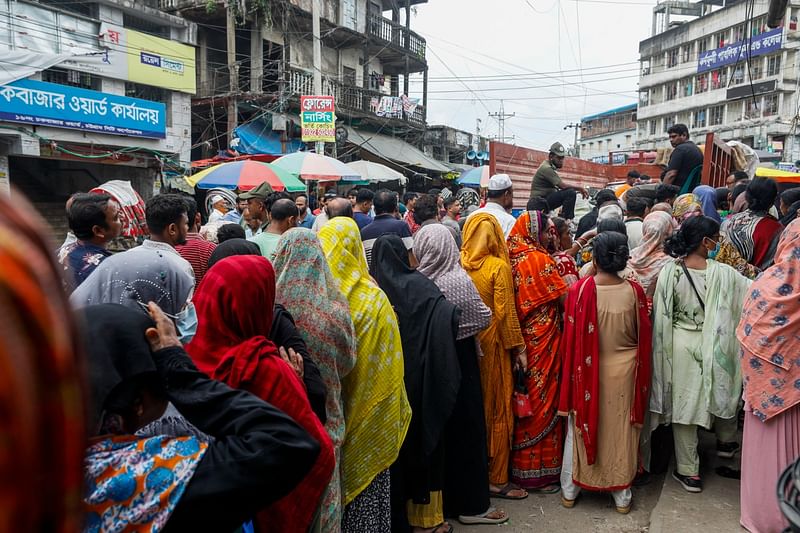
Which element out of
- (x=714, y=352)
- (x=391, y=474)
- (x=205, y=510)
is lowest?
(x=391, y=474)

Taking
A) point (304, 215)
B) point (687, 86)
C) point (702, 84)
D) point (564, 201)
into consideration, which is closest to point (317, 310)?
point (564, 201)

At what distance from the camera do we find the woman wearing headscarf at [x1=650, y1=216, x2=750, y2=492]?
3.82 meters

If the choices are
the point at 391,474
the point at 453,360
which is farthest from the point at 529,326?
the point at 391,474

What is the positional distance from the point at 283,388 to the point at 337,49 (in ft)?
74.7

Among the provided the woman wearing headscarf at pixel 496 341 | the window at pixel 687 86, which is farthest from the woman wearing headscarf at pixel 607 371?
the window at pixel 687 86

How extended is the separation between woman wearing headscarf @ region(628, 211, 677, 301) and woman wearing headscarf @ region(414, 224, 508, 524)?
1561 mm

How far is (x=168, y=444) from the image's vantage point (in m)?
1.37

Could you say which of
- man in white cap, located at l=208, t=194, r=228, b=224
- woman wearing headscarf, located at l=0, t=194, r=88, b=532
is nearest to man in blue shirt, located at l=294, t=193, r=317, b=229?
man in white cap, located at l=208, t=194, r=228, b=224

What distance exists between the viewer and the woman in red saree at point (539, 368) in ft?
13.3

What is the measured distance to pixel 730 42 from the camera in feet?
152

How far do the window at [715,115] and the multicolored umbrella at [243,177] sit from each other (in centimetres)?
4823

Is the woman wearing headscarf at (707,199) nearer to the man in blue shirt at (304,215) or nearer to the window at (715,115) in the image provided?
the man in blue shirt at (304,215)

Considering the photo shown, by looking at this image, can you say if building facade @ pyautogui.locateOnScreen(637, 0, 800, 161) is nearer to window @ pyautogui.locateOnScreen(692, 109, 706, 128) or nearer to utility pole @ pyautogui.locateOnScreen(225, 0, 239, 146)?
window @ pyautogui.locateOnScreen(692, 109, 706, 128)

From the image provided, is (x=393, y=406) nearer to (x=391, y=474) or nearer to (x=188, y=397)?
(x=391, y=474)
